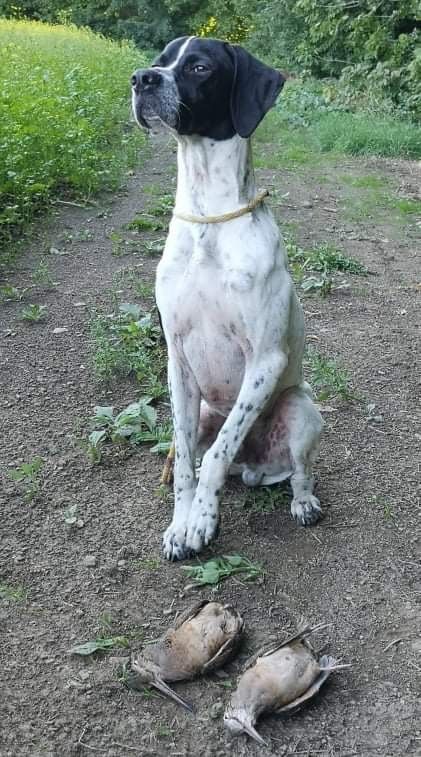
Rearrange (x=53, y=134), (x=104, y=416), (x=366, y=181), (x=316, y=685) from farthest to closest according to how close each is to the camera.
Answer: (x=366, y=181)
(x=53, y=134)
(x=104, y=416)
(x=316, y=685)

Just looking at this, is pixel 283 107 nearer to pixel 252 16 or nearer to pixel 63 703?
pixel 252 16

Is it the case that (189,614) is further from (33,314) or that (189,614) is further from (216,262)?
(33,314)

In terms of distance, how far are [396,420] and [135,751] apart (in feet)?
7.70

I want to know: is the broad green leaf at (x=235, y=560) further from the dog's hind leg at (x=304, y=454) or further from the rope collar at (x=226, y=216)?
the rope collar at (x=226, y=216)

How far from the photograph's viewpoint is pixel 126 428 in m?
3.80

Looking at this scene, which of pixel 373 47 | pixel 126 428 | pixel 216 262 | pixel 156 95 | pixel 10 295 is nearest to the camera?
pixel 156 95

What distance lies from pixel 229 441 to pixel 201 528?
12.7 inches

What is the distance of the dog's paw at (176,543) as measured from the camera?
9.76 ft

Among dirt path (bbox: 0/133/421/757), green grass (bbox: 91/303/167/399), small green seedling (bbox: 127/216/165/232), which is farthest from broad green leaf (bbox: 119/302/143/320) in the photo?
small green seedling (bbox: 127/216/165/232)

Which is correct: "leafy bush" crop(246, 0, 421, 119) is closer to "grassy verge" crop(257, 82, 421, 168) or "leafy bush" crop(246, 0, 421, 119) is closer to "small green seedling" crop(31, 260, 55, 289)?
"grassy verge" crop(257, 82, 421, 168)

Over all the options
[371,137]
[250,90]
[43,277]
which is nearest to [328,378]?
[250,90]

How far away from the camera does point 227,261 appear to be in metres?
2.87

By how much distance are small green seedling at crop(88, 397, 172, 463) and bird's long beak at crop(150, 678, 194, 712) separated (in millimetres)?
1409

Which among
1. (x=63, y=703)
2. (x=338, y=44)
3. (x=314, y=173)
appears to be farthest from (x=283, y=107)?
(x=63, y=703)
